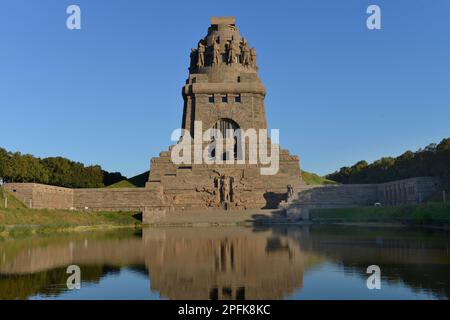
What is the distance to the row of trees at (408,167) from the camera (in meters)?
46.6

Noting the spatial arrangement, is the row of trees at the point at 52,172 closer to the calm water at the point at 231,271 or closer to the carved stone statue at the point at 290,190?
the carved stone statue at the point at 290,190

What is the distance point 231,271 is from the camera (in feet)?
44.7

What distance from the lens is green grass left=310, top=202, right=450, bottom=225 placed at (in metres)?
32.0

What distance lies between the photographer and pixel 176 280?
40.7 feet

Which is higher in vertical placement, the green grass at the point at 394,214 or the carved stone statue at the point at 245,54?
the carved stone statue at the point at 245,54

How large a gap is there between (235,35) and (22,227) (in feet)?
143

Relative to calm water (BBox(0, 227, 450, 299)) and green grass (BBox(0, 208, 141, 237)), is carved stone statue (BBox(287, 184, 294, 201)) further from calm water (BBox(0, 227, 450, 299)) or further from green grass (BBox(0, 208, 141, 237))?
calm water (BBox(0, 227, 450, 299))

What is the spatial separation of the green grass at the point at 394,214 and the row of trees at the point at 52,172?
26874 millimetres

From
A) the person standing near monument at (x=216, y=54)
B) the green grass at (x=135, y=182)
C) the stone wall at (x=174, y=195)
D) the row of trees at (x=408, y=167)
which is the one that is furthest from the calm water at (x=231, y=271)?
the person standing near monument at (x=216, y=54)

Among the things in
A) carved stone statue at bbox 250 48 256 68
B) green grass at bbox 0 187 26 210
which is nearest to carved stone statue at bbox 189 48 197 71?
carved stone statue at bbox 250 48 256 68

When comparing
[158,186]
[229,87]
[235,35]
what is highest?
[235,35]

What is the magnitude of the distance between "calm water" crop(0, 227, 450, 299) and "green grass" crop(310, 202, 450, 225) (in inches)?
477
